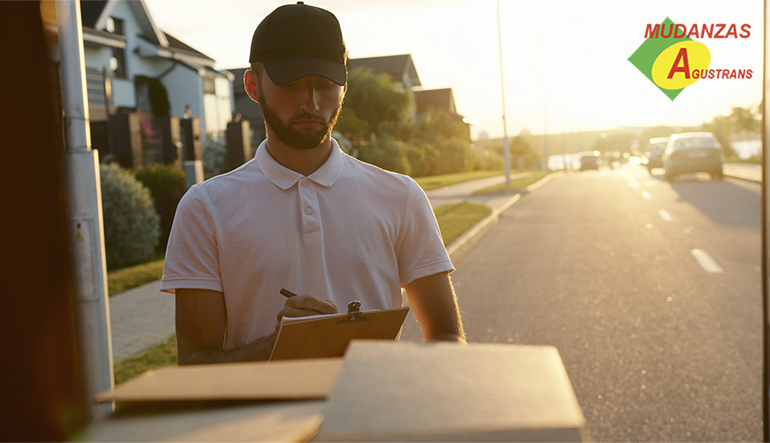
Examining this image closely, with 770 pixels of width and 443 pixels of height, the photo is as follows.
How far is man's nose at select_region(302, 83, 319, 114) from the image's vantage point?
2352 millimetres

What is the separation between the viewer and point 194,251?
2.23m

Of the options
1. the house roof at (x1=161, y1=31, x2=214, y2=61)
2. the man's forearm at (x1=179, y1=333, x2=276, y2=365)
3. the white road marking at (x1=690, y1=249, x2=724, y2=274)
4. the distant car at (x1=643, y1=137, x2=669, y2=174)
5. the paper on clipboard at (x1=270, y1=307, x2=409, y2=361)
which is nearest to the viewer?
the paper on clipboard at (x1=270, y1=307, x2=409, y2=361)

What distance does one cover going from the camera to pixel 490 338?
6.92 m

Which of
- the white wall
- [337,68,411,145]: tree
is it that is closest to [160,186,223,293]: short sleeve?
the white wall

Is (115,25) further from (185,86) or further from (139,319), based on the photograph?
(139,319)

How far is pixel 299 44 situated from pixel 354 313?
33.2 inches

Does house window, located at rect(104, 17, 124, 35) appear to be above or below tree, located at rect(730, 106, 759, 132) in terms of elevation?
above

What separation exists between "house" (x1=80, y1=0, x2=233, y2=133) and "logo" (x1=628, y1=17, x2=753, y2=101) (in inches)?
959

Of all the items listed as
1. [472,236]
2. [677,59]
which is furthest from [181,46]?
[677,59]

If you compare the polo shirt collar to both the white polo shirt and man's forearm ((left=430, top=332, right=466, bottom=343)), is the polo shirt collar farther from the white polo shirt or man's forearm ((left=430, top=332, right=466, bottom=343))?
man's forearm ((left=430, top=332, right=466, bottom=343))

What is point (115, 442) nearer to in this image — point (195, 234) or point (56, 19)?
point (56, 19)

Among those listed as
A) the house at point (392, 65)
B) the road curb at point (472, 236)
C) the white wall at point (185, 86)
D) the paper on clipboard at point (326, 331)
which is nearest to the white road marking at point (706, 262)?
the road curb at point (472, 236)

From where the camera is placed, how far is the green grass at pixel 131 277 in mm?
10043

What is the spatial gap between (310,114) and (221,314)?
0.67 metres
